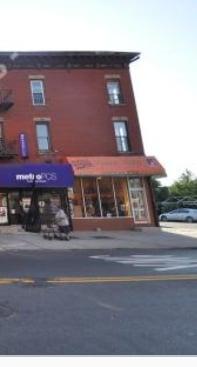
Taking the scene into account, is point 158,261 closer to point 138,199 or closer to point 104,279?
point 104,279

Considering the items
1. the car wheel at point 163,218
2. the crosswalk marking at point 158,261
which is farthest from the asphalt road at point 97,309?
the car wheel at point 163,218

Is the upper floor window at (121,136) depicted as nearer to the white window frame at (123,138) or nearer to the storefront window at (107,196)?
the white window frame at (123,138)

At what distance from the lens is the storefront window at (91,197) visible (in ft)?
99.6

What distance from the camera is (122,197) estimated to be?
3134 cm

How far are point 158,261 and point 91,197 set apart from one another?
51.7 feet

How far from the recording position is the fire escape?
2850 centimetres

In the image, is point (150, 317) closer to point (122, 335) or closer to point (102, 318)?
point (102, 318)

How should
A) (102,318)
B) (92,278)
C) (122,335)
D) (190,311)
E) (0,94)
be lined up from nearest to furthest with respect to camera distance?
(122,335)
(102,318)
(190,311)
(92,278)
(0,94)

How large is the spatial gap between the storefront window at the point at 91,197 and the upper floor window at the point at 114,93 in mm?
5494

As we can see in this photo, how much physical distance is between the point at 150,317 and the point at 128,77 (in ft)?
88.7

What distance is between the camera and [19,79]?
30.5m

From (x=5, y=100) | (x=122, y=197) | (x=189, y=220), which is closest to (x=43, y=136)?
(x=5, y=100)
